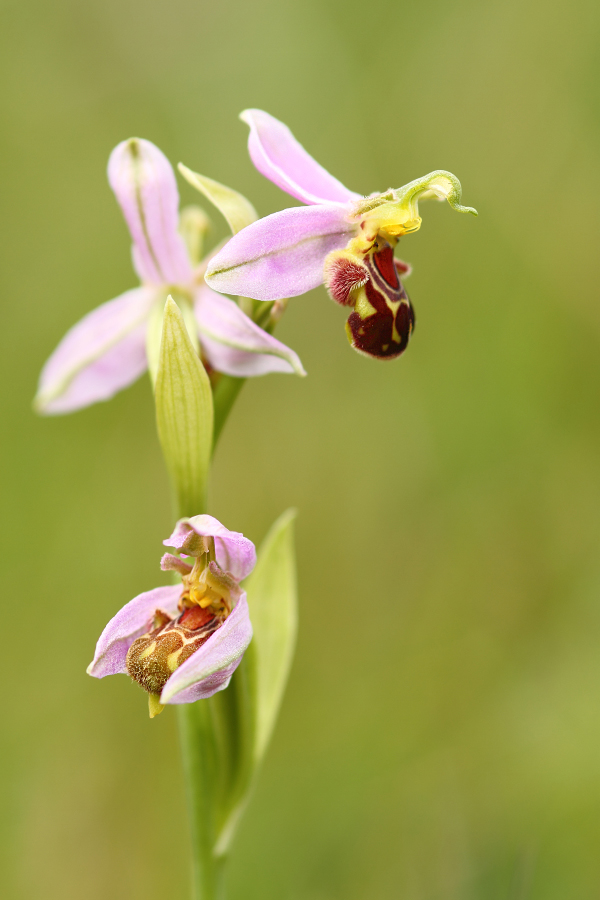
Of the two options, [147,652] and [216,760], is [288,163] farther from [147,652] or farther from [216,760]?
[216,760]

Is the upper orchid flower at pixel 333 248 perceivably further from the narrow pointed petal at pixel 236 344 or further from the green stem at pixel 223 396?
the green stem at pixel 223 396

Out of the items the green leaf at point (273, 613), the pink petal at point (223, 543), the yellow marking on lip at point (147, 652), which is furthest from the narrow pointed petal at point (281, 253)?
the yellow marking on lip at point (147, 652)

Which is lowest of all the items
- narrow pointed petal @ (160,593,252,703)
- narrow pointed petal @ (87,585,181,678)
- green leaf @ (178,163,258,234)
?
narrow pointed petal @ (160,593,252,703)

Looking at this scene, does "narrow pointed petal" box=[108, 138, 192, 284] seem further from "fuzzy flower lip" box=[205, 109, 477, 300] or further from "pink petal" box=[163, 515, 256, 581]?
"pink petal" box=[163, 515, 256, 581]

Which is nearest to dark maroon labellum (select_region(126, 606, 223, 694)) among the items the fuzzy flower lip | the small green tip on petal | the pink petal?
the pink petal

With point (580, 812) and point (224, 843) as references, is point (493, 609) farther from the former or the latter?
point (224, 843)

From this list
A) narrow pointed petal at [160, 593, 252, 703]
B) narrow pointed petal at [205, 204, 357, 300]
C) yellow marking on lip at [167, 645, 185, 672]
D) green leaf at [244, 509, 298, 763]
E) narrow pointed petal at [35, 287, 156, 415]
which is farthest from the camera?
narrow pointed petal at [35, 287, 156, 415]
